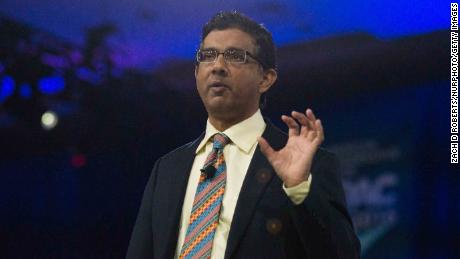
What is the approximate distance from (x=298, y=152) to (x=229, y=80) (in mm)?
407

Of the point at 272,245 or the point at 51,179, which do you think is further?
the point at 51,179

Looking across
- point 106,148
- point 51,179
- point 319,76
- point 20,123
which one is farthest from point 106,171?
A: point 319,76

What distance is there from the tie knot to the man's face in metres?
0.06

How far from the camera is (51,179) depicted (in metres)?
2.84

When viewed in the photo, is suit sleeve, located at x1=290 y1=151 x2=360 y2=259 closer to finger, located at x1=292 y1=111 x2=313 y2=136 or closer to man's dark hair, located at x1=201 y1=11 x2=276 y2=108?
finger, located at x1=292 y1=111 x2=313 y2=136

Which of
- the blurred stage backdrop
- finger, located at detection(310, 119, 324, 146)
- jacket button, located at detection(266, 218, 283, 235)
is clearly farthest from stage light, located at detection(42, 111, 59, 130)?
finger, located at detection(310, 119, 324, 146)

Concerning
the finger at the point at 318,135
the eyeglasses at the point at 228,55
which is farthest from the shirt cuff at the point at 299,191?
the eyeglasses at the point at 228,55

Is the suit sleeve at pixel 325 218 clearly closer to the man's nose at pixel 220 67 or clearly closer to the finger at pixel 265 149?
the finger at pixel 265 149

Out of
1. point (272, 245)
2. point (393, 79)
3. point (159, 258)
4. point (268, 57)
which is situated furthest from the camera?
point (393, 79)

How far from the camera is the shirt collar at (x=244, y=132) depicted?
74.0 inches

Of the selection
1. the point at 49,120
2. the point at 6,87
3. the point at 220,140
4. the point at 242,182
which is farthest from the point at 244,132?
the point at 6,87

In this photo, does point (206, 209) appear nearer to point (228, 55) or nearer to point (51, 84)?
point (228, 55)

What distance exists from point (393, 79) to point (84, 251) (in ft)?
5.05

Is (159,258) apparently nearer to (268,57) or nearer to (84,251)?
(268,57)
